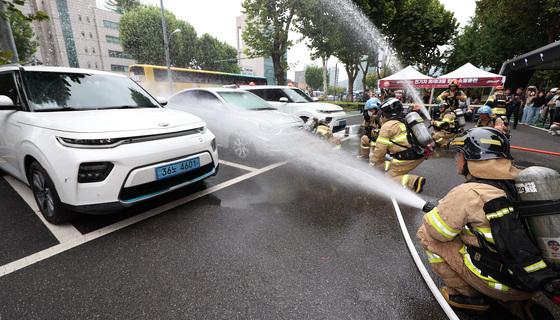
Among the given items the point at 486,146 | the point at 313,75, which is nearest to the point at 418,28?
the point at 486,146

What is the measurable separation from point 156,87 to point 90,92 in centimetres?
1778

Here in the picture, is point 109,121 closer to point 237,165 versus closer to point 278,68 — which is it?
point 237,165

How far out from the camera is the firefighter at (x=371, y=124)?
552 cm

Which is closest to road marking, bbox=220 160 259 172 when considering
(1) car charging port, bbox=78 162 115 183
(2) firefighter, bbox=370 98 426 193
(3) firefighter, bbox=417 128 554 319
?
(2) firefighter, bbox=370 98 426 193

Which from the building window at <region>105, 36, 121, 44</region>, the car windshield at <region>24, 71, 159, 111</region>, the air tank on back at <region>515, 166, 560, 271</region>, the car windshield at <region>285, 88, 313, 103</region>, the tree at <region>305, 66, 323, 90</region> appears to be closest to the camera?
the air tank on back at <region>515, 166, 560, 271</region>

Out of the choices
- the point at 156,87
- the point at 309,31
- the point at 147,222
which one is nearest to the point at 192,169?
the point at 147,222

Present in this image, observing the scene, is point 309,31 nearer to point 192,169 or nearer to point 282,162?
point 282,162

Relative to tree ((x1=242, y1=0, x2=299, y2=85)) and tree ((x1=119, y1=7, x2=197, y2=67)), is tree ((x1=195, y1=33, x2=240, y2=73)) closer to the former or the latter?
tree ((x1=119, y1=7, x2=197, y2=67))

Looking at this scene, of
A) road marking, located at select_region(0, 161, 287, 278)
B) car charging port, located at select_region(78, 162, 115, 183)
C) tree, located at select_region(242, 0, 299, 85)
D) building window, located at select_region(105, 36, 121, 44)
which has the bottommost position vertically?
road marking, located at select_region(0, 161, 287, 278)

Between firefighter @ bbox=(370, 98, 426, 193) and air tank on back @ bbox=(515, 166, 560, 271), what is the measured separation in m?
2.30

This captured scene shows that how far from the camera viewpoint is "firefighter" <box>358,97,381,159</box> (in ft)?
18.1

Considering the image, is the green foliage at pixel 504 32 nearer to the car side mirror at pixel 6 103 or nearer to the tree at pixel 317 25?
the tree at pixel 317 25

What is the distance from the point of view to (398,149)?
3986mm

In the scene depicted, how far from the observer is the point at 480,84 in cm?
1495
